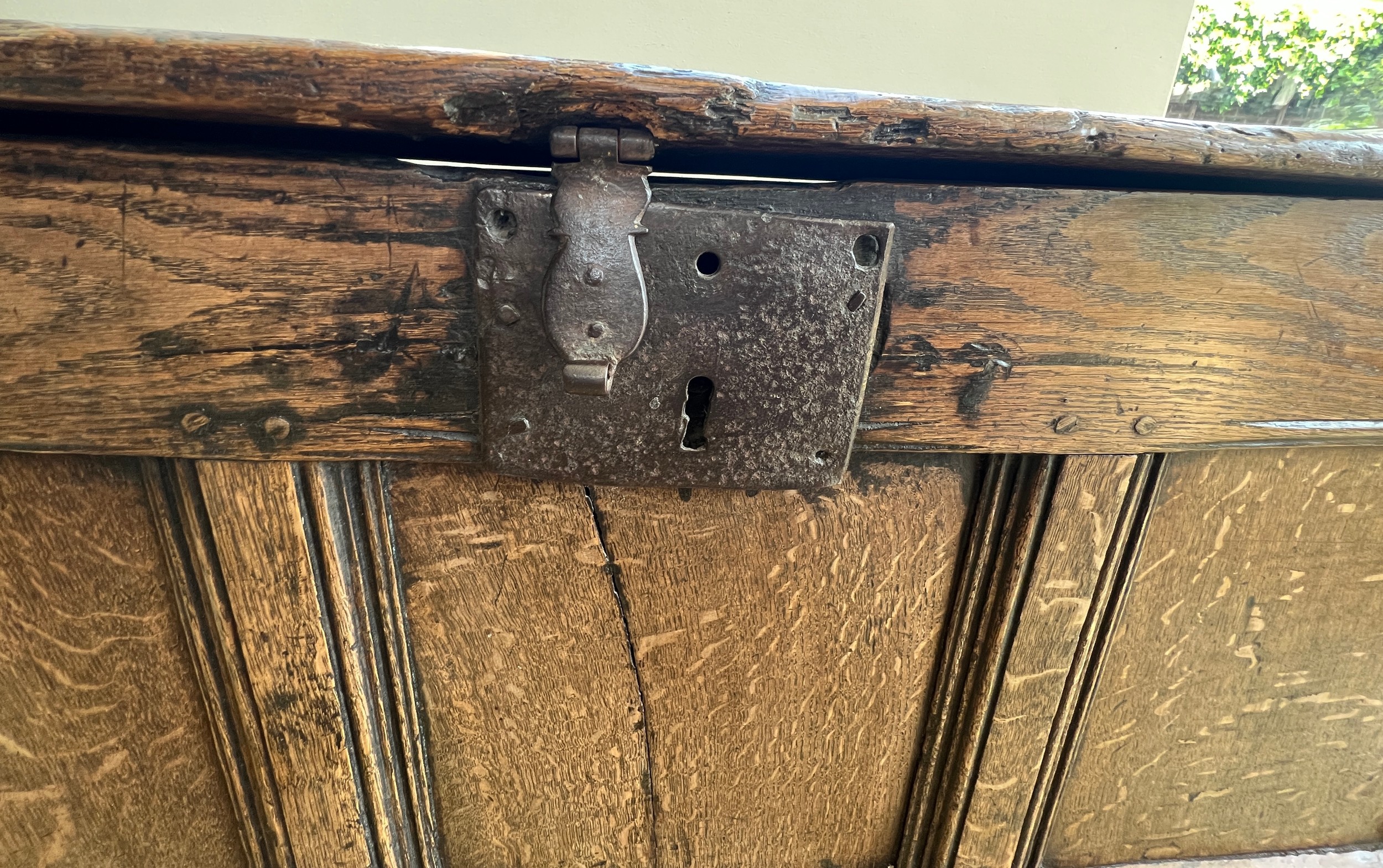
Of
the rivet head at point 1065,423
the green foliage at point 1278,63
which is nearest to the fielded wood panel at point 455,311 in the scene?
the rivet head at point 1065,423

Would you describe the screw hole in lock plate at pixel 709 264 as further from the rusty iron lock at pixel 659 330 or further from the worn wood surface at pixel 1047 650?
the worn wood surface at pixel 1047 650

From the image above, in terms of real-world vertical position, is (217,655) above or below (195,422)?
below

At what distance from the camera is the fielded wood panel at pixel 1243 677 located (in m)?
0.52

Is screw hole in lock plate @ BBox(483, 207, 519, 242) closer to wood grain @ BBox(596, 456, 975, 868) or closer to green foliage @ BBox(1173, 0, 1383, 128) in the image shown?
wood grain @ BBox(596, 456, 975, 868)

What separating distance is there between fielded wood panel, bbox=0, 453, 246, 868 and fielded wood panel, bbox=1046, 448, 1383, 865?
2.54 feet

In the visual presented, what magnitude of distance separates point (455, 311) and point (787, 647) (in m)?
0.37

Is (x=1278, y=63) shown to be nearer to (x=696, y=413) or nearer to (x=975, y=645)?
(x=975, y=645)

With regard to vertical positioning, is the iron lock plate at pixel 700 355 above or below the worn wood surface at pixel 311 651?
above

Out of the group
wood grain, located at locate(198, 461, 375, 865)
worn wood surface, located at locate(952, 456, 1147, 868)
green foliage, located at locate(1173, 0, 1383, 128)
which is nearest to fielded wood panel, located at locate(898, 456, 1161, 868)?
worn wood surface, located at locate(952, 456, 1147, 868)

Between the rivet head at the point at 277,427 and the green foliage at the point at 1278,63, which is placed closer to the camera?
the rivet head at the point at 277,427

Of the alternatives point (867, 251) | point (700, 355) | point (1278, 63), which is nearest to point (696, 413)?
point (700, 355)

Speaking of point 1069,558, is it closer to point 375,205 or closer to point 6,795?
point 375,205

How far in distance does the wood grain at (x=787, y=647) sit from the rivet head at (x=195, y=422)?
0.26 meters

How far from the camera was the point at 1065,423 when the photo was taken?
45cm
